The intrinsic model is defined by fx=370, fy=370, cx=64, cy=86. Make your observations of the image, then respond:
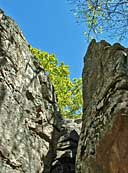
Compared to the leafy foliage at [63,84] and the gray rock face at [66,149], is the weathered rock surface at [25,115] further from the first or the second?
the leafy foliage at [63,84]

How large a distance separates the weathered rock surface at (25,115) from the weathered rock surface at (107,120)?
4.03ft

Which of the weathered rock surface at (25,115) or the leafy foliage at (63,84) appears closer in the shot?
the weathered rock surface at (25,115)

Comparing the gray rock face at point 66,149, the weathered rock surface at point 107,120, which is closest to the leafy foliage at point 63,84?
the gray rock face at point 66,149

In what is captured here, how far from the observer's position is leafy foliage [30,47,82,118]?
21.1 meters

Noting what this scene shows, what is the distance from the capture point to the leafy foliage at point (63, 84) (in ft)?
69.2

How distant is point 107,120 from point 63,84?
1658 cm

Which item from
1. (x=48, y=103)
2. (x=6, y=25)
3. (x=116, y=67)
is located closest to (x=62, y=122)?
(x=48, y=103)

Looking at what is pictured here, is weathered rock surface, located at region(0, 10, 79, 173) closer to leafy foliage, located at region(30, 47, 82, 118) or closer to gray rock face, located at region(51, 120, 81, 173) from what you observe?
gray rock face, located at region(51, 120, 81, 173)

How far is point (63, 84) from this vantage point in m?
21.5

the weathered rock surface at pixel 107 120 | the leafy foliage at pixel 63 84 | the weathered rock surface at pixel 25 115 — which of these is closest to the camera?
the weathered rock surface at pixel 107 120

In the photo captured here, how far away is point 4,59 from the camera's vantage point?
7211mm

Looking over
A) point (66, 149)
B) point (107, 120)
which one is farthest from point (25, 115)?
point (107, 120)

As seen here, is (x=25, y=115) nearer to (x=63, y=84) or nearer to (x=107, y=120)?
(x=107, y=120)

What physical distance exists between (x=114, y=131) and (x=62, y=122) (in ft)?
14.8
